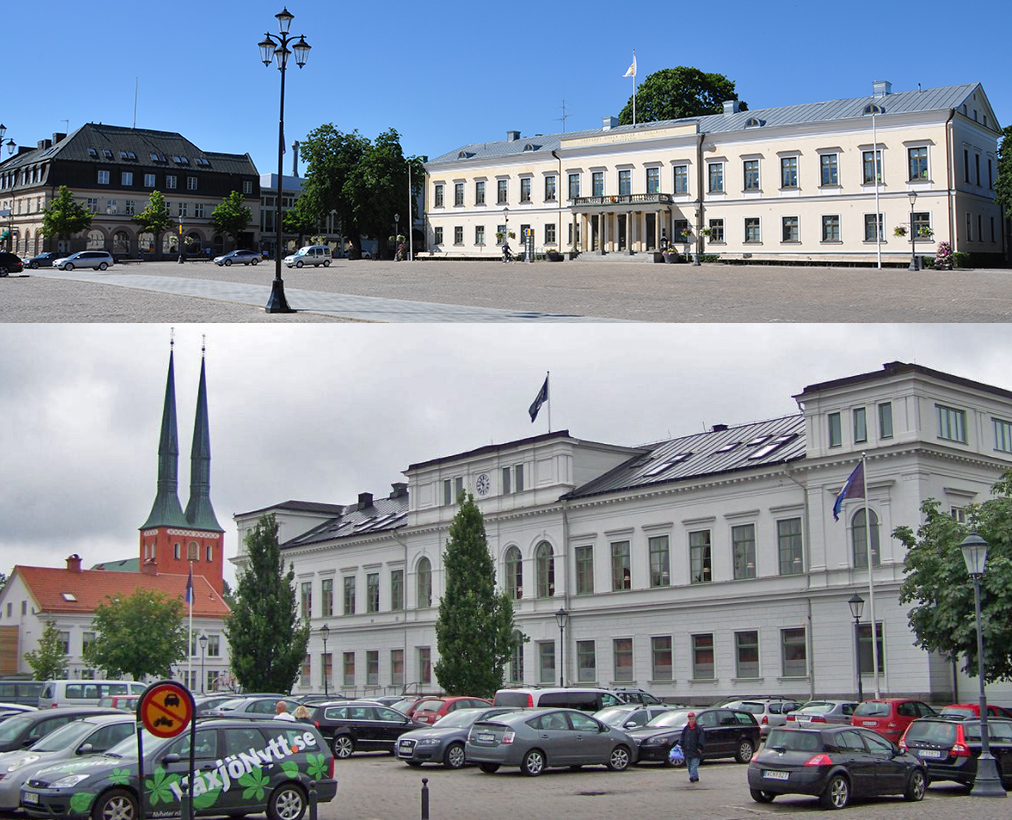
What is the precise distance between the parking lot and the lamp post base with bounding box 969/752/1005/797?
33cm

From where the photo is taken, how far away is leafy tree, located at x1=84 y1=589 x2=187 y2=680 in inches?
2975

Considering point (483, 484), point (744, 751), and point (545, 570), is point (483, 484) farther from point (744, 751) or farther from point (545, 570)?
point (744, 751)

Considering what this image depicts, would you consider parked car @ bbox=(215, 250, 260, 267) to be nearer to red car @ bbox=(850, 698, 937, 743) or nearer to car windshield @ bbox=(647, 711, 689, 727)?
car windshield @ bbox=(647, 711, 689, 727)

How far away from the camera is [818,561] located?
1750 inches

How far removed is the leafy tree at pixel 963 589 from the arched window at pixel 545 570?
2232 cm

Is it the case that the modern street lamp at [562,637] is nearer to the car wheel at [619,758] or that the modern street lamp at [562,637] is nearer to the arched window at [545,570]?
the arched window at [545,570]

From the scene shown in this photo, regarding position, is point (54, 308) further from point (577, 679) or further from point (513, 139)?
point (513, 139)

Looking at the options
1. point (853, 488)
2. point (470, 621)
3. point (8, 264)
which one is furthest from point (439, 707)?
point (8, 264)

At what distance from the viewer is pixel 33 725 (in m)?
20.6

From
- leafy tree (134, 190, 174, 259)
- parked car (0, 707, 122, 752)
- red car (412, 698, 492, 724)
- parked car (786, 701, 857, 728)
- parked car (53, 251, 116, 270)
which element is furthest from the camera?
leafy tree (134, 190, 174, 259)

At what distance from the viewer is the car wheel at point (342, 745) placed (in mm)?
29052

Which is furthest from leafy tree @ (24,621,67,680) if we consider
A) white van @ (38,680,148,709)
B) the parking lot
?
the parking lot

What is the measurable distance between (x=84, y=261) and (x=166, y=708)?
67.3m

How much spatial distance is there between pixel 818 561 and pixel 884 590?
9.47ft
